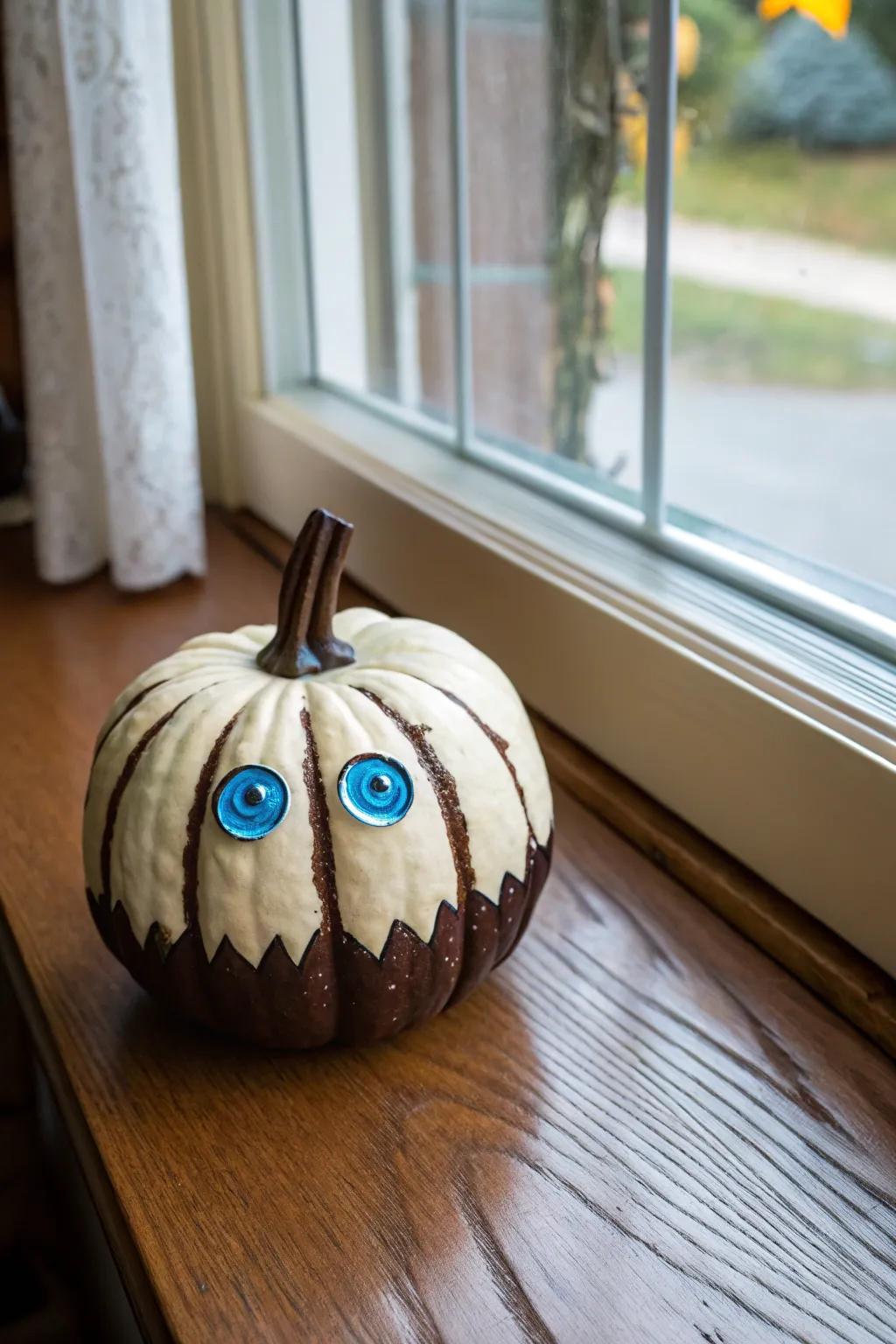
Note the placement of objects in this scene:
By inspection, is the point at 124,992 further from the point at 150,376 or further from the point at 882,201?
the point at 882,201

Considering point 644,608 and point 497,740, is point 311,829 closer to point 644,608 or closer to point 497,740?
point 497,740

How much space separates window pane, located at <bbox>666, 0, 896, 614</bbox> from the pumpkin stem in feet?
1.04

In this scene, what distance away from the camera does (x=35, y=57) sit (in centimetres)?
103

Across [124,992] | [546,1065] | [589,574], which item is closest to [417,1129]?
[546,1065]

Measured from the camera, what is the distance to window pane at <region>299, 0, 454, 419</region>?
1.22m

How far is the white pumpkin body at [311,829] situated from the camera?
52 cm

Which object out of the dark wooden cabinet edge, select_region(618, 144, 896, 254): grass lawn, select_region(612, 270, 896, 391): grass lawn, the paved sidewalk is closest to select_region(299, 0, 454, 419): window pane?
the paved sidewalk

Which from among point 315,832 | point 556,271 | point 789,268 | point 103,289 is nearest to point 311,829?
point 315,832

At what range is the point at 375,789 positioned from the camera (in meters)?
0.52

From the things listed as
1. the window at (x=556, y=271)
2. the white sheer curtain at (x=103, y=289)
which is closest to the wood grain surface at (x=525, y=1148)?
the window at (x=556, y=271)

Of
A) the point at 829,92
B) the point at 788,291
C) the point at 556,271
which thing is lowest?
the point at 788,291

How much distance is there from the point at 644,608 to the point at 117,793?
354mm

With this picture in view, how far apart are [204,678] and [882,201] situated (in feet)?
10.3

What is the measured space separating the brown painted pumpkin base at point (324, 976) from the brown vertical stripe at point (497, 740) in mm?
40
